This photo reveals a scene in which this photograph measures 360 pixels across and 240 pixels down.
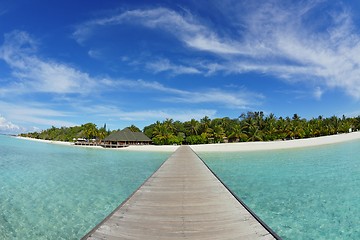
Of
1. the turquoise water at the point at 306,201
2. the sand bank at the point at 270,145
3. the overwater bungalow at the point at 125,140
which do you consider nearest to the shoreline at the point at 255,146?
the sand bank at the point at 270,145

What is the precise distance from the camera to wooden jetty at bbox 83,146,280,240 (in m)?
4.15

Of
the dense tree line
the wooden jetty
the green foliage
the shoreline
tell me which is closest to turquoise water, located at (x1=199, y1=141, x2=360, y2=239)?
the wooden jetty

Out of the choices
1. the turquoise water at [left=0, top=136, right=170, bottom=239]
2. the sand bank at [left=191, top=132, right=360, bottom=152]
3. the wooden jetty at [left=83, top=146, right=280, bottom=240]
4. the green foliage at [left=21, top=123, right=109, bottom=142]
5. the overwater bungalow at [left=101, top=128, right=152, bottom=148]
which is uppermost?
the green foliage at [left=21, top=123, right=109, bottom=142]

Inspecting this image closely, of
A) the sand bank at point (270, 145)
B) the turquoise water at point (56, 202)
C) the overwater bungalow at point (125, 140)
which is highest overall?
the overwater bungalow at point (125, 140)

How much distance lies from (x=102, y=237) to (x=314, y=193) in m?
8.99

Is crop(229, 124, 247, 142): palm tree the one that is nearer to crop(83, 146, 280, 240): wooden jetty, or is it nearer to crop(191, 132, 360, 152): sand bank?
crop(191, 132, 360, 152): sand bank

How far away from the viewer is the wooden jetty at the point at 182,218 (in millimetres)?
4152

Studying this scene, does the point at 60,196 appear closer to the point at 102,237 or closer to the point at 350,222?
the point at 102,237

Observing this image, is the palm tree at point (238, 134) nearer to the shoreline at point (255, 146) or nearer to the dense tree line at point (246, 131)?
the dense tree line at point (246, 131)

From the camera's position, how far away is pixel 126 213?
205 inches

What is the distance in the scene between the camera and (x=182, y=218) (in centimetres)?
499

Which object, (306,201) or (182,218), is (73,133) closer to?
(306,201)

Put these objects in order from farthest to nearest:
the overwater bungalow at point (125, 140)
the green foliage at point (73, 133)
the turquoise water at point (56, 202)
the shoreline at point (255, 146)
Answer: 1. the green foliage at point (73, 133)
2. the overwater bungalow at point (125, 140)
3. the shoreline at point (255, 146)
4. the turquoise water at point (56, 202)

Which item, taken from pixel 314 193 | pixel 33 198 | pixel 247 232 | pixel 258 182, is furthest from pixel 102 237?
pixel 258 182
